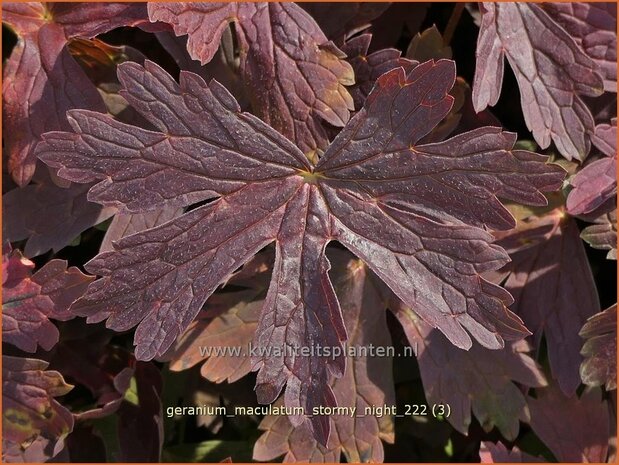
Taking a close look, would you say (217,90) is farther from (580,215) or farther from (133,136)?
(580,215)

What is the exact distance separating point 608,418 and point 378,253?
0.62 metres

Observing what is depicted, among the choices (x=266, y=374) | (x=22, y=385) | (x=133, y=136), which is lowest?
(x=22, y=385)

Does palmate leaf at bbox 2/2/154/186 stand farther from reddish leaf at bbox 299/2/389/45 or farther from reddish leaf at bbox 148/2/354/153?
reddish leaf at bbox 299/2/389/45

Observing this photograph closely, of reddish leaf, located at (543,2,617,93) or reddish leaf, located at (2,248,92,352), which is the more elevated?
reddish leaf, located at (543,2,617,93)

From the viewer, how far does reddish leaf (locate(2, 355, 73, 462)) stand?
115 centimetres

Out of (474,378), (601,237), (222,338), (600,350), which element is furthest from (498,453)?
(222,338)

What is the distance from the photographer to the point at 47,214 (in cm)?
120

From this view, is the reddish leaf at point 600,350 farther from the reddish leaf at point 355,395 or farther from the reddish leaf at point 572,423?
the reddish leaf at point 355,395

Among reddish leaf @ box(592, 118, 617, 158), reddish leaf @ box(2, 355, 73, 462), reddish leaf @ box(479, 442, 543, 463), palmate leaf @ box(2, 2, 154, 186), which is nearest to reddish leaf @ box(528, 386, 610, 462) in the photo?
reddish leaf @ box(479, 442, 543, 463)

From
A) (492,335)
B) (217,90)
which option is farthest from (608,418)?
(217,90)

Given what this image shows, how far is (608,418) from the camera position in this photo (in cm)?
131

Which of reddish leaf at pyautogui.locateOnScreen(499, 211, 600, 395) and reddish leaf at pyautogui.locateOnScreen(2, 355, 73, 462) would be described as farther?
reddish leaf at pyautogui.locateOnScreen(499, 211, 600, 395)

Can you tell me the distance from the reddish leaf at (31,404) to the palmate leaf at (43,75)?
0.30 metres

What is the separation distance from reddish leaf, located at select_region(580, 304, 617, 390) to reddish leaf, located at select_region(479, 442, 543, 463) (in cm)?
19
